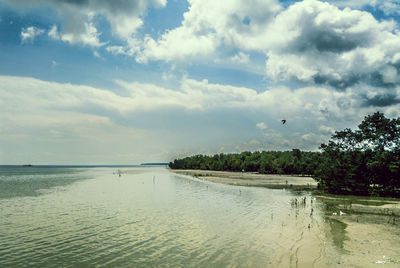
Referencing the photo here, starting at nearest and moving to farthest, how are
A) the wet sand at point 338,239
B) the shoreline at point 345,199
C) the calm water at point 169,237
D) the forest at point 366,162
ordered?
the wet sand at point 338,239 → the calm water at point 169,237 → the shoreline at point 345,199 → the forest at point 366,162

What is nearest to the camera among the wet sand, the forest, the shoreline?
the wet sand

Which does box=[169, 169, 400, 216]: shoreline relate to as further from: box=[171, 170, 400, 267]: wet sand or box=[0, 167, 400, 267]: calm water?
box=[0, 167, 400, 267]: calm water

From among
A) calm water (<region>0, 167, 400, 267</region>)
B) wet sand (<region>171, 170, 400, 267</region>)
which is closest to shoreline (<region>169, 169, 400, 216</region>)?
wet sand (<region>171, 170, 400, 267</region>)

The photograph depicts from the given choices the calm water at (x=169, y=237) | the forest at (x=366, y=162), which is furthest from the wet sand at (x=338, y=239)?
the forest at (x=366, y=162)

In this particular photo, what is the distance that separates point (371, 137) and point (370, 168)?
24.5 feet

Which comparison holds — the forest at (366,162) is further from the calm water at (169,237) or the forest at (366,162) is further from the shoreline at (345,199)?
the calm water at (169,237)

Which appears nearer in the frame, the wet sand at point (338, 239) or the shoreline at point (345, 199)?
the wet sand at point (338, 239)

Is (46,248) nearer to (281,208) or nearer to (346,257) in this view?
(346,257)

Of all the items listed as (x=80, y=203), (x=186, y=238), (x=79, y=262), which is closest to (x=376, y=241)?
(x=186, y=238)

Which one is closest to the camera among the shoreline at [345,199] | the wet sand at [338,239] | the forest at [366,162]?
the wet sand at [338,239]

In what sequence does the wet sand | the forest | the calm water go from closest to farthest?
the wet sand, the calm water, the forest

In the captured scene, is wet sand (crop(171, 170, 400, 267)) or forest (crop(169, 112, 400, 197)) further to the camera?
forest (crop(169, 112, 400, 197))

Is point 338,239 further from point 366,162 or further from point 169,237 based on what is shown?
point 366,162

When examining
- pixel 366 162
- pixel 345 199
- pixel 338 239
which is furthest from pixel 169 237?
pixel 366 162
